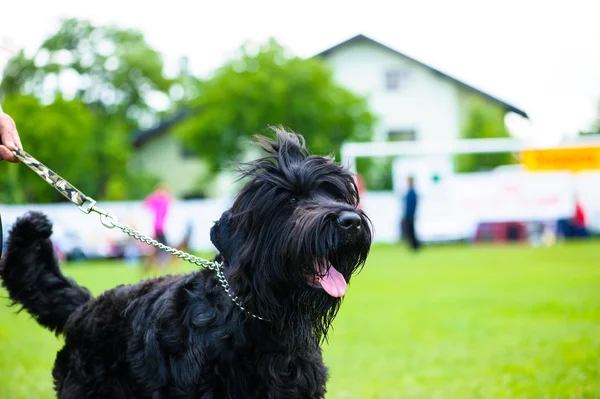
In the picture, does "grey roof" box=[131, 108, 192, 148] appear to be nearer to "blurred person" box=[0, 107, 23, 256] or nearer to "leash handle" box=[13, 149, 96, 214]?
"leash handle" box=[13, 149, 96, 214]

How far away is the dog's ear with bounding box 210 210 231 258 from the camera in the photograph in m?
3.71

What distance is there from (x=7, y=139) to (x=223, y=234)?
4.19 feet

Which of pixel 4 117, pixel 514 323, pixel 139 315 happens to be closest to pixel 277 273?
pixel 139 315

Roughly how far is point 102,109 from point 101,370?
194ft

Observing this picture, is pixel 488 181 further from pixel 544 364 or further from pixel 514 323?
pixel 544 364

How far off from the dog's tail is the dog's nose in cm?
202

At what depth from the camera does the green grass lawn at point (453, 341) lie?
20.6 feet

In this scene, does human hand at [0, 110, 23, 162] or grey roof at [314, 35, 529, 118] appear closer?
human hand at [0, 110, 23, 162]

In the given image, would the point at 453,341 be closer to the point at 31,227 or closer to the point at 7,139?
the point at 31,227

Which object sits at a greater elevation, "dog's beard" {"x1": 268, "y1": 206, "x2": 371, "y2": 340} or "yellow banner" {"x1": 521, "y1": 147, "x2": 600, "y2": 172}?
"yellow banner" {"x1": 521, "y1": 147, "x2": 600, "y2": 172}

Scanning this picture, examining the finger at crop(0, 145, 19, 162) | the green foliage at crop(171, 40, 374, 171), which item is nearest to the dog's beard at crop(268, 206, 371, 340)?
the finger at crop(0, 145, 19, 162)

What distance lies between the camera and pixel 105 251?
3092 centimetres

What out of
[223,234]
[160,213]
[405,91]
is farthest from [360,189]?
[405,91]

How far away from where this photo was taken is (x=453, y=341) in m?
8.50
